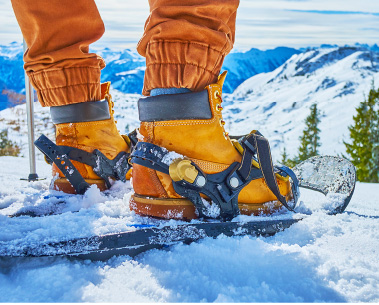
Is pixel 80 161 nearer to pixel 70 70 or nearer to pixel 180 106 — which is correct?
pixel 70 70

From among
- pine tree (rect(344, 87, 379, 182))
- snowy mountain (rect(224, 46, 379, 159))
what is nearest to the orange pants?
pine tree (rect(344, 87, 379, 182))

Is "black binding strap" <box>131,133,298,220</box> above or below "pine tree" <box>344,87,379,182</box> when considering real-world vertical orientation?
above

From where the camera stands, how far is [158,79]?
4.17 feet

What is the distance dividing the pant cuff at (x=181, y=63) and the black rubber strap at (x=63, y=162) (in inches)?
26.4

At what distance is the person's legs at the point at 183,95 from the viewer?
1213 millimetres

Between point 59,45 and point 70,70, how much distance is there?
13 centimetres

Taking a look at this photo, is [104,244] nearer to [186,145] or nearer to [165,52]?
[186,145]

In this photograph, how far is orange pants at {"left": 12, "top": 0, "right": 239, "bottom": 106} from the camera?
1.21 metres

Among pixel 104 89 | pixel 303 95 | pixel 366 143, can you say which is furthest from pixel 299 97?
pixel 104 89

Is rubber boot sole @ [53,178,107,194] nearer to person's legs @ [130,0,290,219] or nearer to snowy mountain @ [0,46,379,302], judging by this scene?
snowy mountain @ [0,46,379,302]

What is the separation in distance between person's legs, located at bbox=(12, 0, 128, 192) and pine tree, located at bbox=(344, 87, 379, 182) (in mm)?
25756

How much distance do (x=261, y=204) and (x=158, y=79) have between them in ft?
2.06

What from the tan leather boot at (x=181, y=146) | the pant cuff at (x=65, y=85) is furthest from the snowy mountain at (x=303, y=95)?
the tan leather boot at (x=181, y=146)

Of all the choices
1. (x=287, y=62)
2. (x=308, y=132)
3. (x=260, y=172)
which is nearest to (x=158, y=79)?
(x=260, y=172)
